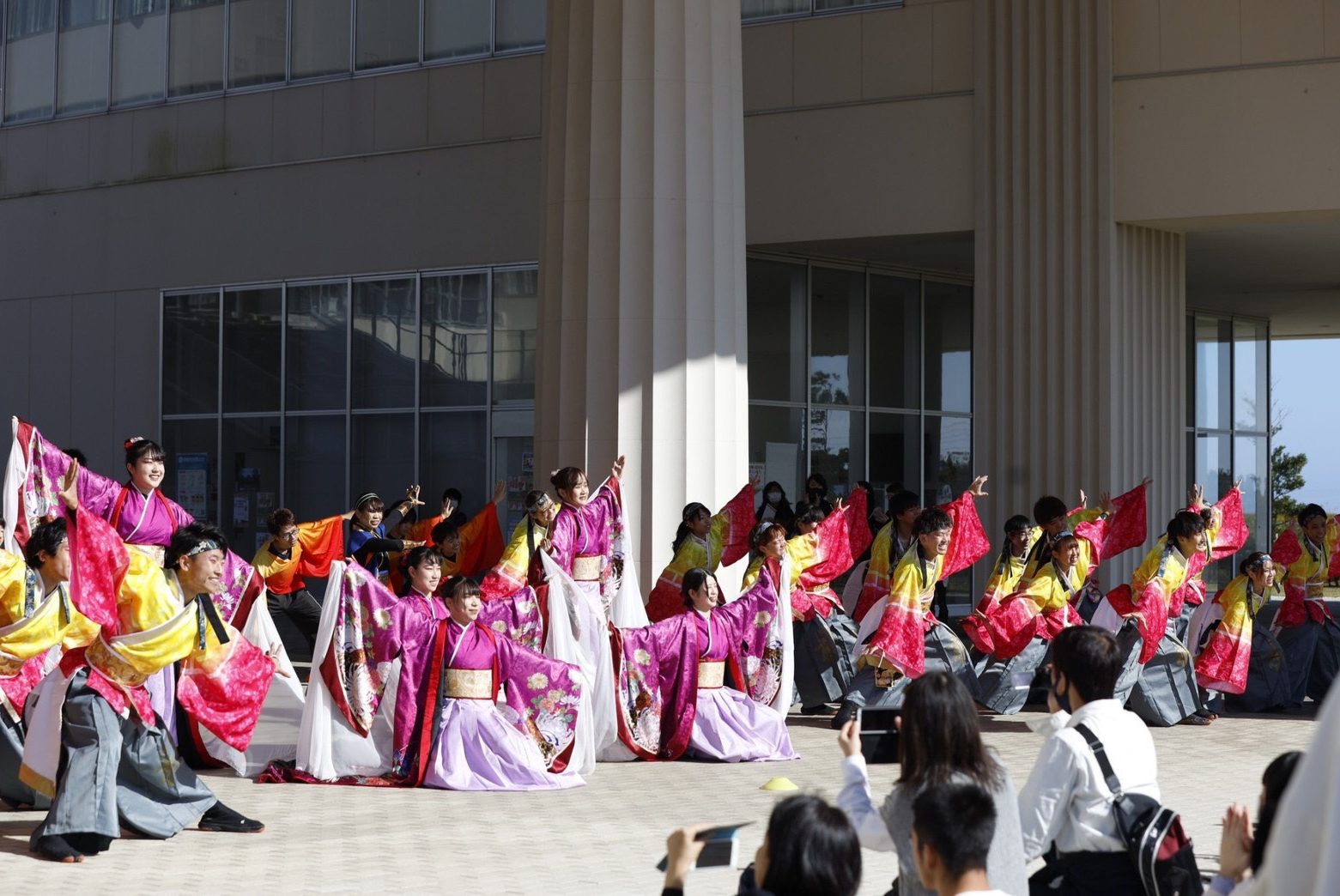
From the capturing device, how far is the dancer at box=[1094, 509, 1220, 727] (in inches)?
415

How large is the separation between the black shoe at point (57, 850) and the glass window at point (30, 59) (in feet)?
52.0

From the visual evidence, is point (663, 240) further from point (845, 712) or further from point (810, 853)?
point (810, 853)

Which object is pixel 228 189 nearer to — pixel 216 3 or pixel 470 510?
pixel 216 3

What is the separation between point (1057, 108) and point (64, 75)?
12.1 metres

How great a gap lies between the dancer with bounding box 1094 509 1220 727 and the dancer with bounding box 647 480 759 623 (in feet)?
7.83

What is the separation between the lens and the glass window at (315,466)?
1844 cm

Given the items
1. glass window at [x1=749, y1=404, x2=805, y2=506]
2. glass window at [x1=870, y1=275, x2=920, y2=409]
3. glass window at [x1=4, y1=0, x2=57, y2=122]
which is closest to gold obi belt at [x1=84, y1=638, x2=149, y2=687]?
glass window at [x1=749, y1=404, x2=805, y2=506]

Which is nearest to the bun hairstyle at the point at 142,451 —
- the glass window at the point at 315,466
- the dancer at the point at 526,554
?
the dancer at the point at 526,554

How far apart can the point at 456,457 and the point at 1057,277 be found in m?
6.53

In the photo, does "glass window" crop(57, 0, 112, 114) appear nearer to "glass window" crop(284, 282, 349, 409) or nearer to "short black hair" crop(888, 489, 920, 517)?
"glass window" crop(284, 282, 349, 409)

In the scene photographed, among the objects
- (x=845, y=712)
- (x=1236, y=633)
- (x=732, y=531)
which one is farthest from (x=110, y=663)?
(x=1236, y=633)

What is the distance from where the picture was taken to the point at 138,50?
19984mm

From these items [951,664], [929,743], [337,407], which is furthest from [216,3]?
[929,743]

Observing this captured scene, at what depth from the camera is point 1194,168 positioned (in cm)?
1446
